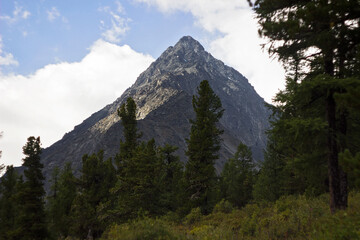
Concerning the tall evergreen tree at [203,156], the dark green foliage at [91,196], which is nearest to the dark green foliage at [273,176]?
the tall evergreen tree at [203,156]

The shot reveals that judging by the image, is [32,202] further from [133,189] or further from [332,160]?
[332,160]

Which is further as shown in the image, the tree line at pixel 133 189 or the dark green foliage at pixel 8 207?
the dark green foliage at pixel 8 207

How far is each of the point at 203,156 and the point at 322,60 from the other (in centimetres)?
1343

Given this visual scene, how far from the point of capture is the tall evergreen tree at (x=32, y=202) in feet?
67.5

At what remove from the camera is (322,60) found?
8062mm

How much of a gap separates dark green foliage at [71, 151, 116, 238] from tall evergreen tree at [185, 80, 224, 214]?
27.0 ft

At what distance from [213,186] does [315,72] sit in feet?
45.4

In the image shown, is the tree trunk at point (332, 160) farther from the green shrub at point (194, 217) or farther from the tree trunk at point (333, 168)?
the green shrub at point (194, 217)

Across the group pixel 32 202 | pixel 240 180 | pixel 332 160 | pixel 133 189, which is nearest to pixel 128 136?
pixel 133 189

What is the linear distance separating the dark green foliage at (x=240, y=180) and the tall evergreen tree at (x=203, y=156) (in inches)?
623

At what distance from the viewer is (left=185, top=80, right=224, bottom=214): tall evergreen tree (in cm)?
1967

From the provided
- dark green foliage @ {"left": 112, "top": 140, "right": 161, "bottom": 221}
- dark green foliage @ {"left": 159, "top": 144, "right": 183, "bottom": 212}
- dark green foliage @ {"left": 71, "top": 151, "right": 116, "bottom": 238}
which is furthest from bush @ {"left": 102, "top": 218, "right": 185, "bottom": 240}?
dark green foliage @ {"left": 71, "top": 151, "right": 116, "bottom": 238}

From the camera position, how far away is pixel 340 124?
8.93 m

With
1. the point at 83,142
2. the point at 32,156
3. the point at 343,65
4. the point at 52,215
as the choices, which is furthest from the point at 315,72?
the point at 83,142
